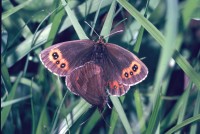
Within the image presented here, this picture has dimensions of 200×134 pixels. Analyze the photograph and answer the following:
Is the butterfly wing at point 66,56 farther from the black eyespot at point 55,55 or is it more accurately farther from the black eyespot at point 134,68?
the black eyespot at point 134,68

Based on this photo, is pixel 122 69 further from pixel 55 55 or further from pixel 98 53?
pixel 55 55

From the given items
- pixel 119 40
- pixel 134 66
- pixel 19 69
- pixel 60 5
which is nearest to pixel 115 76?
pixel 134 66

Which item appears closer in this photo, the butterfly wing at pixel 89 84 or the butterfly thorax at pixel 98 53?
the butterfly wing at pixel 89 84

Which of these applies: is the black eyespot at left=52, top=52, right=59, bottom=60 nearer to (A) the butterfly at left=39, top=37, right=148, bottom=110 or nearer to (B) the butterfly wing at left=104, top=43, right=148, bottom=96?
(A) the butterfly at left=39, top=37, right=148, bottom=110

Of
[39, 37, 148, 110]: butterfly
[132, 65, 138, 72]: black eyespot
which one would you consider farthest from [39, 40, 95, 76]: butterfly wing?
[132, 65, 138, 72]: black eyespot

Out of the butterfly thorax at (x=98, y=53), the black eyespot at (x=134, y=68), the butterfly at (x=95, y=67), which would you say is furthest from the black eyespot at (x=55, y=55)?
the black eyespot at (x=134, y=68)

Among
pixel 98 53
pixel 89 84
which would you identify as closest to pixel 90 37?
pixel 98 53

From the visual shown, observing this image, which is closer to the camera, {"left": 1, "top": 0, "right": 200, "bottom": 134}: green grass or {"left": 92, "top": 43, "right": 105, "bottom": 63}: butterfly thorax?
{"left": 1, "top": 0, "right": 200, "bottom": 134}: green grass
